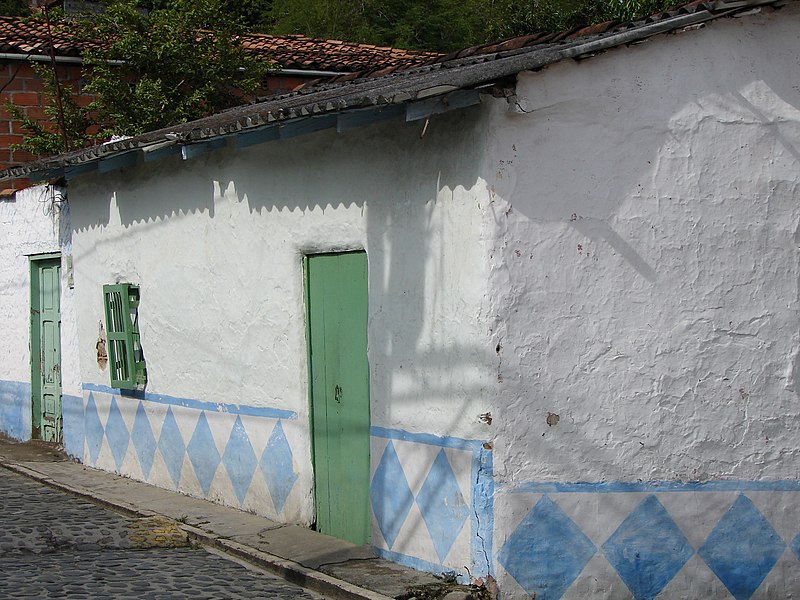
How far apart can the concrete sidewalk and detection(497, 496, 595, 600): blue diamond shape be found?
0.29 m

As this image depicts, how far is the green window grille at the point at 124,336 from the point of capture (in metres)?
10.4

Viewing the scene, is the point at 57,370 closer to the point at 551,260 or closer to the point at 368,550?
the point at 368,550

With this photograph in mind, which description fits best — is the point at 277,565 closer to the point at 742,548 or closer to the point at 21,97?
the point at 742,548

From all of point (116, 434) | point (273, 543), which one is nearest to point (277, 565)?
point (273, 543)

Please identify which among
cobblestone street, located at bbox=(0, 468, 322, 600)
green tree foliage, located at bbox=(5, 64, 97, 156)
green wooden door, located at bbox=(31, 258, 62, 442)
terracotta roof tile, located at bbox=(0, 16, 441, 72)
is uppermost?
terracotta roof tile, located at bbox=(0, 16, 441, 72)

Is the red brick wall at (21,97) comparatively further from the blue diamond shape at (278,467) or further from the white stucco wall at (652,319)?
the white stucco wall at (652,319)

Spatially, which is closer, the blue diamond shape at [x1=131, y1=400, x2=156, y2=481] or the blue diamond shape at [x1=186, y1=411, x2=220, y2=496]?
the blue diamond shape at [x1=186, y1=411, x2=220, y2=496]

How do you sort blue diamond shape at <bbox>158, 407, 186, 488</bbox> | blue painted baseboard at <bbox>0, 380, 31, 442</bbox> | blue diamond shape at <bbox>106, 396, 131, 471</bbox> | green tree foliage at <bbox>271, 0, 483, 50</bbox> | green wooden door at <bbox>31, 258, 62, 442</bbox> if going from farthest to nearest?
green tree foliage at <bbox>271, 0, 483, 50</bbox>, blue painted baseboard at <bbox>0, 380, 31, 442</bbox>, green wooden door at <bbox>31, 258, 62, 442</bbox>, blue diamond shape at <bbox>106, 396, 131, 471</bbox>, blue diamond shape at <bbox>158, 407, 186, 488</bbox>

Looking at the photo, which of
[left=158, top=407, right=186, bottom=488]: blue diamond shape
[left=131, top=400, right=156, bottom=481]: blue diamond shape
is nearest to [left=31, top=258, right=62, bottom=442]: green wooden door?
[left=131, top=400, right=156, bottom=481]: blue diamond shape

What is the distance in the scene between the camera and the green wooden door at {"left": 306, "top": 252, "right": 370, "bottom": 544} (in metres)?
7.46

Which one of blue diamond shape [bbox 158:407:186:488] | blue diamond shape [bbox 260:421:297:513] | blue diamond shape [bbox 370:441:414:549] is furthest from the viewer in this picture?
blue diamond shape [bbox 158:407:186:488]

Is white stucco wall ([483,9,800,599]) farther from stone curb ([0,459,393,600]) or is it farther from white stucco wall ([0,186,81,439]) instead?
white stucco wall ([0,186,81,439])

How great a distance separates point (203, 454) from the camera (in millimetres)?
9336

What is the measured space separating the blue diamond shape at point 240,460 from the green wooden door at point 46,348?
4191 millimetres
